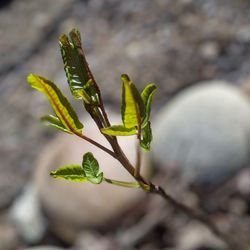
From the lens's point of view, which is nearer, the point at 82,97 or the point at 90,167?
the point at 82,97

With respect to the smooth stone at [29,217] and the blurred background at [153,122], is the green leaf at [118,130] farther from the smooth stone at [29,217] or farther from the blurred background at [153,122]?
the smooth stone at [29,217]

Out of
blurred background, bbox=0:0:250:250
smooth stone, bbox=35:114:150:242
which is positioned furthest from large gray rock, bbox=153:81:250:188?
smooth stone, bbox=35:114:150:242

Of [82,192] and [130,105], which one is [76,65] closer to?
Result: [130,105]

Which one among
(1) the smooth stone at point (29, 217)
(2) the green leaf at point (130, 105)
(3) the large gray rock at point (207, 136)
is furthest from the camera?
(1) the smooth stone at point (29, 217)

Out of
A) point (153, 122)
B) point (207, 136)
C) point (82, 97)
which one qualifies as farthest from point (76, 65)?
point (153, 122)

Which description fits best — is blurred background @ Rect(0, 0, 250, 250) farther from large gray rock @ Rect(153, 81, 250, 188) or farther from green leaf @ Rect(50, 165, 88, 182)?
green leaf @ Rect(50, 165, 88, 182)

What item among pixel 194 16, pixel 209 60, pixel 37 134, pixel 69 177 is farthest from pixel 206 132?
pixel 69 177

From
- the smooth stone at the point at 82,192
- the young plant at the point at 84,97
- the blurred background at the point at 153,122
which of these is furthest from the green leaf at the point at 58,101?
the smooth stone at the point at 82,192
